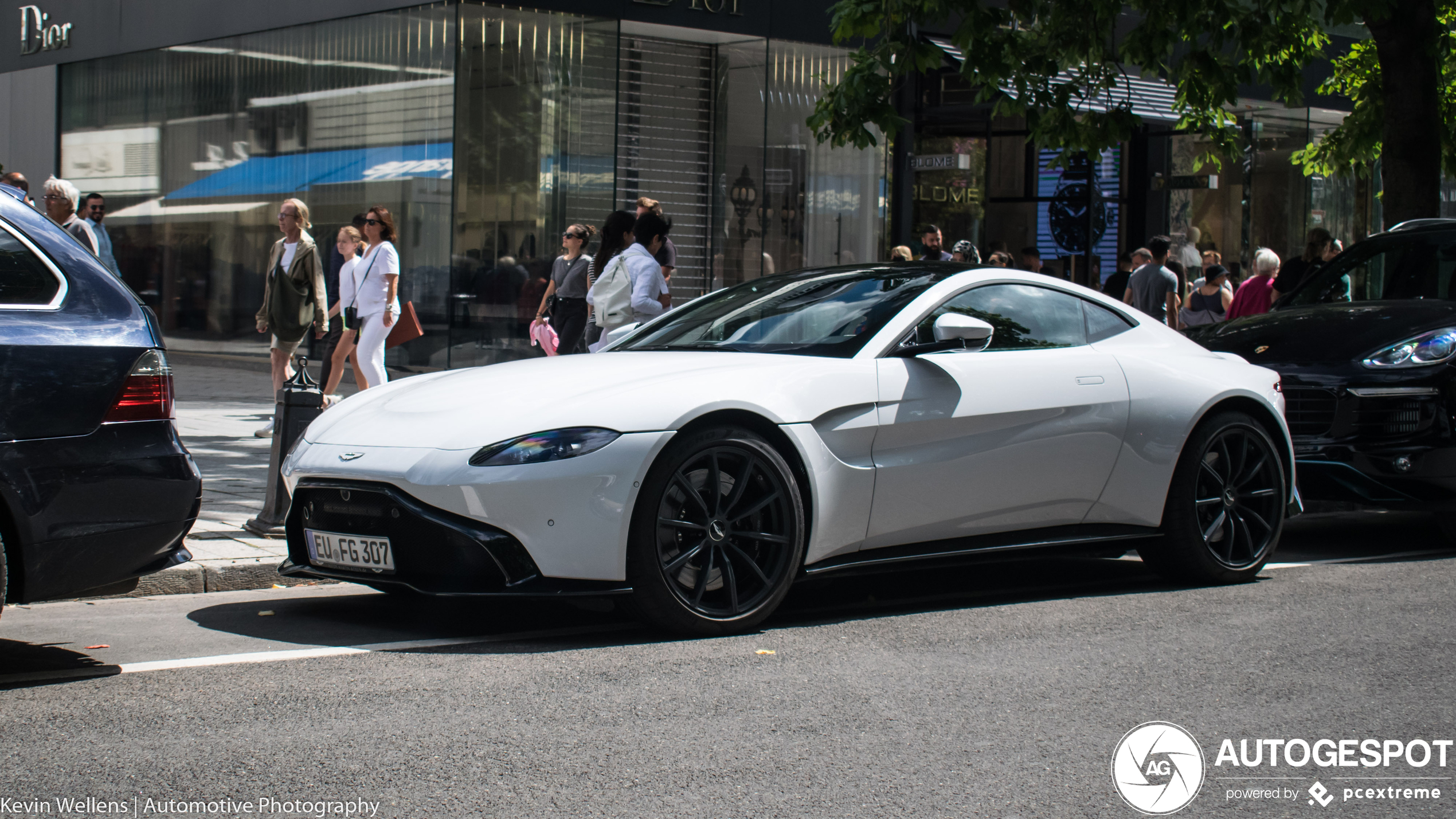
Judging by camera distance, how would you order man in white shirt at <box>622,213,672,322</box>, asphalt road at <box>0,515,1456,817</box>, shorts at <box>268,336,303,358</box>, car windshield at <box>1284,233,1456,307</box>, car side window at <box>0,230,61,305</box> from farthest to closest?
shorts at <box>268,336,303,358</box> → car windshield at <box>1284,233,1456,307</box> → man in white shirt at <box>622,213,672,322</box> → car side window at <box>0,230,61,305</box> → asphalt road at <box>0,515,1456,817</box>

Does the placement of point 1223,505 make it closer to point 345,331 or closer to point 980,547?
point 980,547

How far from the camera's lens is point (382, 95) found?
1702 cm

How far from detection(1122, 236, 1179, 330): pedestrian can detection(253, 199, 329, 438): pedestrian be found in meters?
7.89

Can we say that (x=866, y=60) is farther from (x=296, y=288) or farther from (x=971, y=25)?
(x=296, y=288)

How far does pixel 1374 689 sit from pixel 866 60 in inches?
324

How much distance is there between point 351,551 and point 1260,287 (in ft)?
35.3

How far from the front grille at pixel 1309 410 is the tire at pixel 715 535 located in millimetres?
3766

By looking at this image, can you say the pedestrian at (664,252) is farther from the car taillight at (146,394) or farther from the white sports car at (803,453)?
the car taillight at (146,394)

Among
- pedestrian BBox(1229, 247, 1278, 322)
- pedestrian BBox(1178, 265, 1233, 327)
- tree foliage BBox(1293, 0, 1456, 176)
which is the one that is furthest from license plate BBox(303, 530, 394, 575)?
tree foliage BBox(1293, 0, 1456, 176)

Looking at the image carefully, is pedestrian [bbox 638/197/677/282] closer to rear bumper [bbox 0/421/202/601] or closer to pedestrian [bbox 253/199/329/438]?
pedestrian [bbox 253/199/329/438]

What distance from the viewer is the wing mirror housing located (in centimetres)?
574

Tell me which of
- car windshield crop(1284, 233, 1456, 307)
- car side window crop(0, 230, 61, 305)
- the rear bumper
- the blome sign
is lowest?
the blome sign

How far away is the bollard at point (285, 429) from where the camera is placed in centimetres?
721

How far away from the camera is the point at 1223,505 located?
6758 mm
